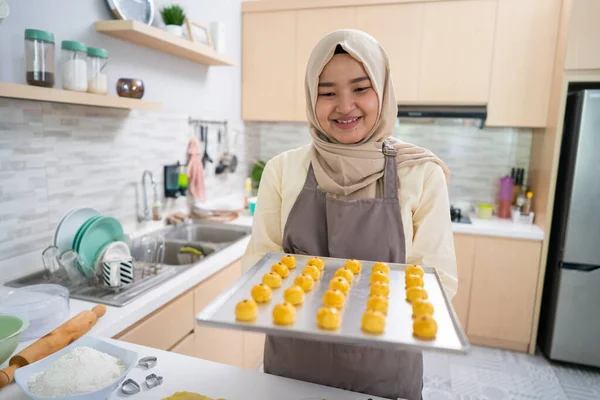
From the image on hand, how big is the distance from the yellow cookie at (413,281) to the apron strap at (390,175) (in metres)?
0.26

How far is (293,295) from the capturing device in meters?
0.88

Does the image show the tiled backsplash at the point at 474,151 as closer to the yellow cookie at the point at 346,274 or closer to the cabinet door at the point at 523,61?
the cabinet door at the point at 523,61

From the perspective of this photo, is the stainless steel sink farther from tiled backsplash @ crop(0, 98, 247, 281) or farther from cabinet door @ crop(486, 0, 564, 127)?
cabinet door @ crop(486, 0, 564, 127)

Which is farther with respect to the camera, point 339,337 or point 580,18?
point 580,18

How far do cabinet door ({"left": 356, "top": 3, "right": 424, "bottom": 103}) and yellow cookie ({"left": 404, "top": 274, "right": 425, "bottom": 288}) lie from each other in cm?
213

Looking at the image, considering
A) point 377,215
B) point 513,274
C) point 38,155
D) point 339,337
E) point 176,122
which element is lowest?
point 513,274

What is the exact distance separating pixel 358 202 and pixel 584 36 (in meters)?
2.13

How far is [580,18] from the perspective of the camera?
2305mm

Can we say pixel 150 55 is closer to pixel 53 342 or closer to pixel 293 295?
pixel 53 342

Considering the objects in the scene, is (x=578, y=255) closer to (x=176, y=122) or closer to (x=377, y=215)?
(x=377, y=215)

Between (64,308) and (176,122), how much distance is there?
4.71 ft

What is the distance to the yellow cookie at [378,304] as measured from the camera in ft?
2.77

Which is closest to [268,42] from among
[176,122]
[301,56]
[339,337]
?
[301,56]

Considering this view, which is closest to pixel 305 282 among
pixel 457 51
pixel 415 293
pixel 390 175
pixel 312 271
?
pixel 312 271
